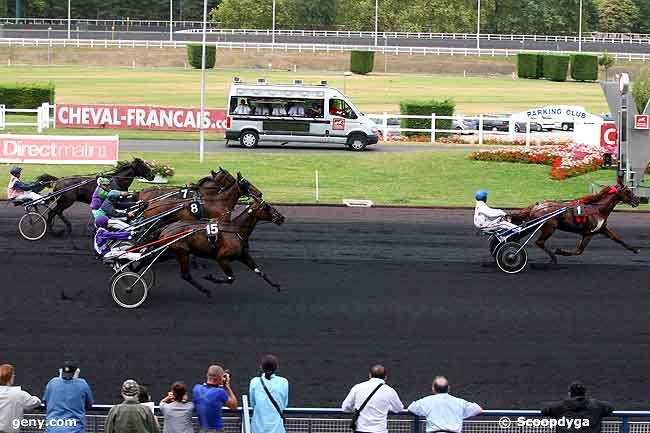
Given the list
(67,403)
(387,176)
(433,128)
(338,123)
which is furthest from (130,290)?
(433,128)

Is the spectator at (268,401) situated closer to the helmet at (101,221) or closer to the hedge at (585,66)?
the helmet at (101,221)

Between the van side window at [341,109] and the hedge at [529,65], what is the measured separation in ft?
144

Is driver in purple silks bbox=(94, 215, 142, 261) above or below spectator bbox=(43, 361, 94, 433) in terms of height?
above

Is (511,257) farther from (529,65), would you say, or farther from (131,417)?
(529,65)

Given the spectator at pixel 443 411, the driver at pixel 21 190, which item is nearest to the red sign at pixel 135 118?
the driver at pixel 21 190

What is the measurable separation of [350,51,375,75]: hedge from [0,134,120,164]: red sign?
4990 cm

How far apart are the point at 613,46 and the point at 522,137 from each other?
5259 cm

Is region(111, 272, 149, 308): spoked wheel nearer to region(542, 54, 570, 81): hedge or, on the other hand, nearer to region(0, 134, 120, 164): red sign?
region(0, 134, 120, 164): red sign

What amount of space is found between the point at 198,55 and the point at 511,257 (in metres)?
63.2

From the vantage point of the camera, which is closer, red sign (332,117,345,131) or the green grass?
the green grass

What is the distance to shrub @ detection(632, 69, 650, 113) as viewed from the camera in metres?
32.4

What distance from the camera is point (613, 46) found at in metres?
90.2

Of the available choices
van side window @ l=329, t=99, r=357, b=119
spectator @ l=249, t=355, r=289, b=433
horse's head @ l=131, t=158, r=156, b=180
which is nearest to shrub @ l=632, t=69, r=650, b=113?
van side window @ l=329, t=99, r=357, b=119

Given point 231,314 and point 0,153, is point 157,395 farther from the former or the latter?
point 0,153
